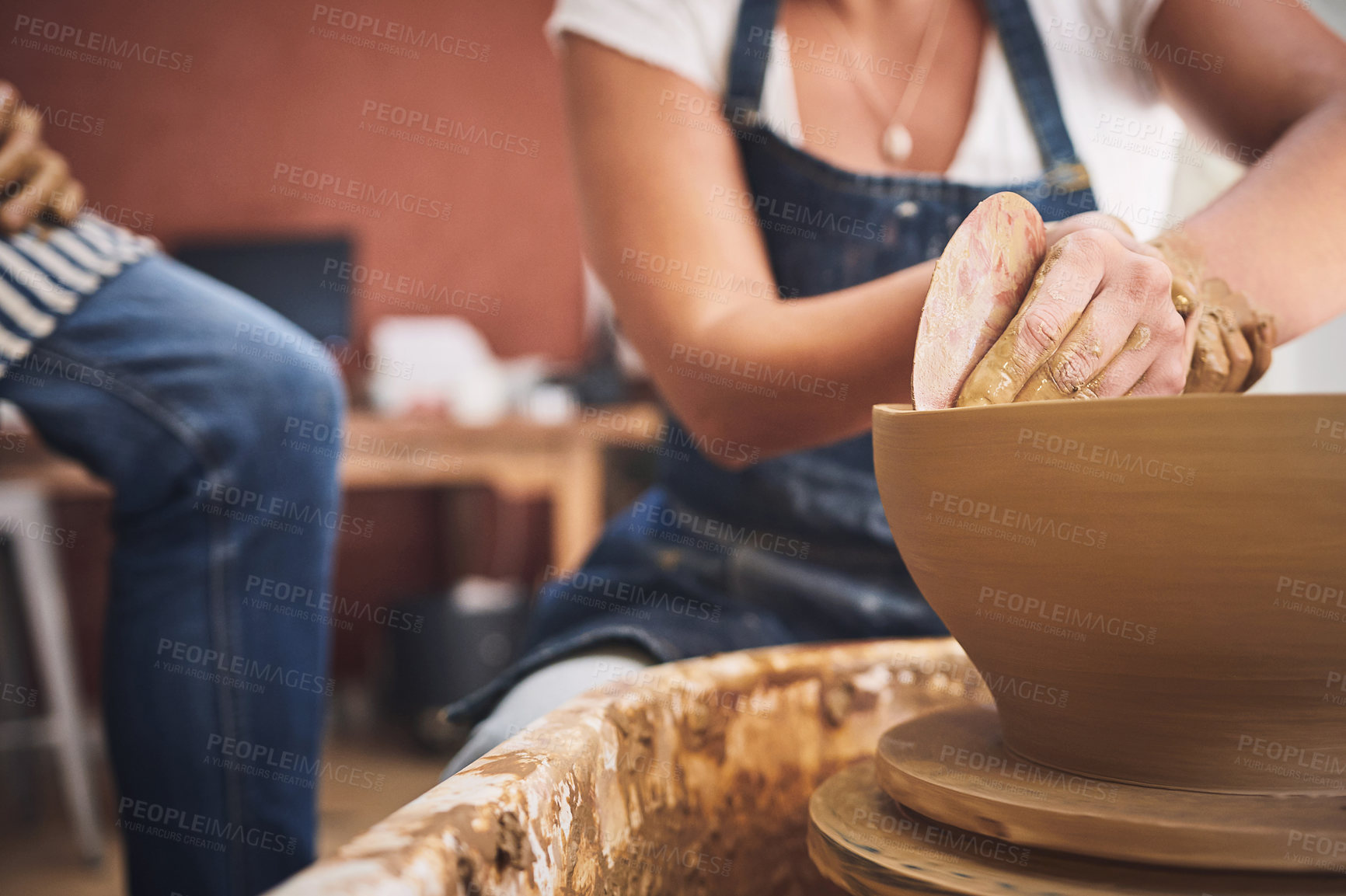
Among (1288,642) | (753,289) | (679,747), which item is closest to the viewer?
(1288,642)

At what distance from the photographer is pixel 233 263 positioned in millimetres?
2709

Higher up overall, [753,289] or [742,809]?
[753,289]

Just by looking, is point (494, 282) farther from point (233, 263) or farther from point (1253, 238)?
point (1253, 238)

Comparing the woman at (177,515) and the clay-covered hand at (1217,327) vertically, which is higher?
the clay-covered hand at (1217,327)

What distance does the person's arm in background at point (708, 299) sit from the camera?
51 cm

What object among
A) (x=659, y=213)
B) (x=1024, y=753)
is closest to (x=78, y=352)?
(x=659, y=213)

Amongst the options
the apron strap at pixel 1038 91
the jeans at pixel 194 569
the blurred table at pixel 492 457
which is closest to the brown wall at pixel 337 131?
the blurred table at pixel 492 457

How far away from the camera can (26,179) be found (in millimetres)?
764

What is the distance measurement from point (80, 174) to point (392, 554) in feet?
4.66

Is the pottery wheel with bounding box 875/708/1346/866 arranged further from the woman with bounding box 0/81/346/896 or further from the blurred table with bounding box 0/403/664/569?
the blurred table with bounding box 0/403/664/569

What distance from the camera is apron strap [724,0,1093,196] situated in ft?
2.32

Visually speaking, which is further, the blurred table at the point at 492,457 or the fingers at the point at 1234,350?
the blurred table at the point at 492,457

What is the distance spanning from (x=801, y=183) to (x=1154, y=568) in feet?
1.59

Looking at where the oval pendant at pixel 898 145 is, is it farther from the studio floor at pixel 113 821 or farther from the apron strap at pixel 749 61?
the studio floor at pixel 113 821
